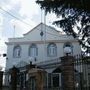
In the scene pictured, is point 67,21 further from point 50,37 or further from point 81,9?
point 50,37

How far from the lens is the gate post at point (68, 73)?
484 inches

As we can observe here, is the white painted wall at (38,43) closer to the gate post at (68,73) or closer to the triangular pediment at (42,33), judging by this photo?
the triangular pediment at (42,33)

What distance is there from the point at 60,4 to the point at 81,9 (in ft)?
3.49

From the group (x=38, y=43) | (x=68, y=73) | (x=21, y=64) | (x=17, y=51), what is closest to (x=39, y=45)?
(x=38, y=43)

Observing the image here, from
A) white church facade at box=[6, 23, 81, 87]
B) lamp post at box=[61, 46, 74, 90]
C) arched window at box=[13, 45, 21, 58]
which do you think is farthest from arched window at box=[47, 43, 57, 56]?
lamp post at box=[61, 46, 74, 90]

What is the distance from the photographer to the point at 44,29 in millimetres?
41750

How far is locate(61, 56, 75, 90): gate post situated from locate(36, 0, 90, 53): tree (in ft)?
8.47

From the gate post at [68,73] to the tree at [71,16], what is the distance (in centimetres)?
258

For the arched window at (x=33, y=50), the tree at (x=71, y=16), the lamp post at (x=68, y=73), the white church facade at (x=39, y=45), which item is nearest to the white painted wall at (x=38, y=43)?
the white church facade at (x=39, y=45)

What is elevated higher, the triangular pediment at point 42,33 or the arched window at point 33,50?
the triangular pediment at point 42,33

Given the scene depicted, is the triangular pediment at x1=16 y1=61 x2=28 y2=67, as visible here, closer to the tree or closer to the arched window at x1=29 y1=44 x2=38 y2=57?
the arched window at x1=29 y1=44 x2=38 y2=57

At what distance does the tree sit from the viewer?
45.0 feet

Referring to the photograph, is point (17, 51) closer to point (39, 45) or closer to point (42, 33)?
point (39, 45)

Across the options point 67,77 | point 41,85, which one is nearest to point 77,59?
point 67,77
